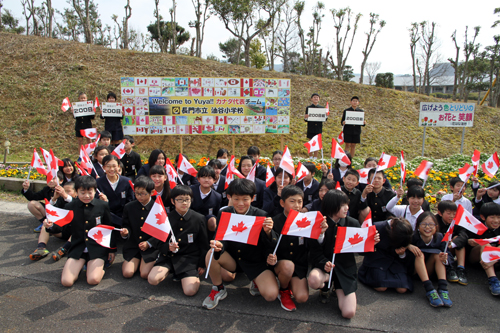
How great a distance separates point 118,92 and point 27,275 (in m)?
11.8

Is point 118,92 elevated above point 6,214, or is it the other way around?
point 118,92

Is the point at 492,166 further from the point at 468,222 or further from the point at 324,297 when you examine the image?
the point at 324,297

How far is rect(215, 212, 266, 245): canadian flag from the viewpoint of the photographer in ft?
10.9

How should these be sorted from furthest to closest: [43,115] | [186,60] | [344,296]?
1. [186,60]
2. [43,115]
3. [344,296]

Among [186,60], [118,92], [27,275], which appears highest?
[186,60]

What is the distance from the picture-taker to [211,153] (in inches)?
464

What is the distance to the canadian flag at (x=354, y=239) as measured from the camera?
3352 mm

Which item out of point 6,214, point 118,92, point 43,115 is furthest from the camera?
point 118,92

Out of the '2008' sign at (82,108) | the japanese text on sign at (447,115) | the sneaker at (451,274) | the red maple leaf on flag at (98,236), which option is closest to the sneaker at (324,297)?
the sneaker at (451,274)

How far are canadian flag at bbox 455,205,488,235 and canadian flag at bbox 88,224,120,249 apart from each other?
3874 millimetres

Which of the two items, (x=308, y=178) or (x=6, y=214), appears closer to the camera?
(x=308, y=178)

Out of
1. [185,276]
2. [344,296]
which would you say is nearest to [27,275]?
[185,276]

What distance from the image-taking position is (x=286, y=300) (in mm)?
3334

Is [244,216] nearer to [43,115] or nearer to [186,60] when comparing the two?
[43,115]
